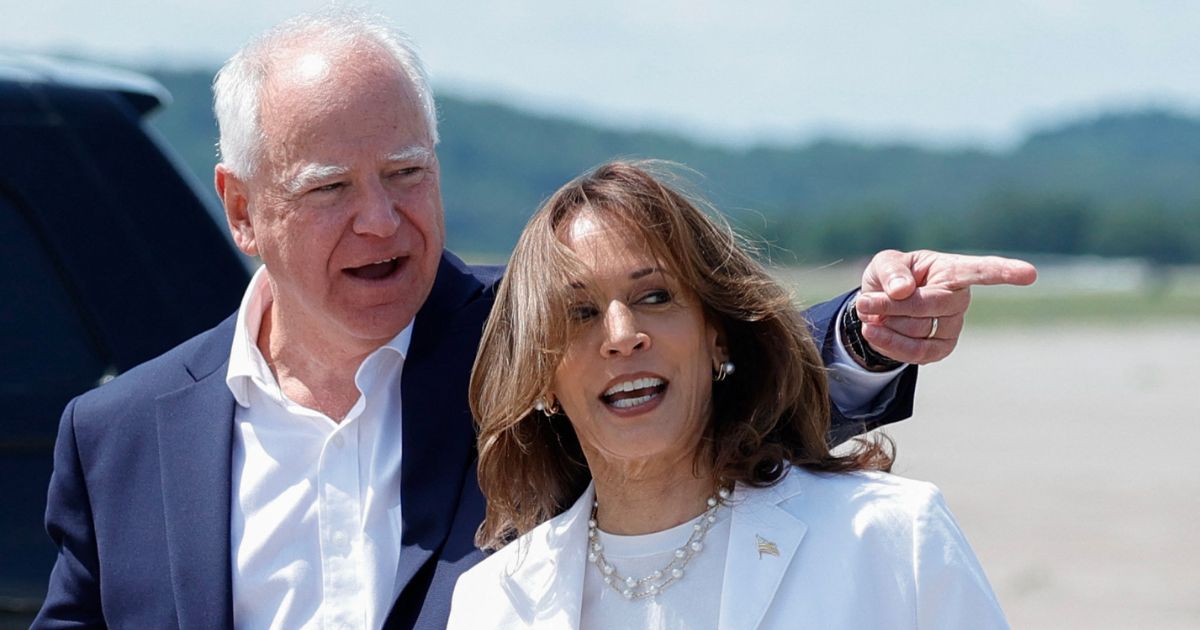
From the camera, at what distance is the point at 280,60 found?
307 centimetres

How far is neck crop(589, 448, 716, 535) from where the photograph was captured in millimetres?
2602

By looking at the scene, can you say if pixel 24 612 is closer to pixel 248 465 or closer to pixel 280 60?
pixel 248 465

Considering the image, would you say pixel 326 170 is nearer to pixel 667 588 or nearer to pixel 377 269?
pixel 377 269

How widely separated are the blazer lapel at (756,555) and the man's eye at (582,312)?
41 centimetres

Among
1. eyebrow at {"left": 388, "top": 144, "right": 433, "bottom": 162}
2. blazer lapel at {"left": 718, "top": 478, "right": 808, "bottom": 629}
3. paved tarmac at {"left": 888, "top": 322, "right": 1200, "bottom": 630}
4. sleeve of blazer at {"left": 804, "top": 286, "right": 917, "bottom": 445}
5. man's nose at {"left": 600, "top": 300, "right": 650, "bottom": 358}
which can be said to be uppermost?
eyebrow at {"left": 388, "top": 144, "right": 433, "bottom": 162}

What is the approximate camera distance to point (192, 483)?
2973mm

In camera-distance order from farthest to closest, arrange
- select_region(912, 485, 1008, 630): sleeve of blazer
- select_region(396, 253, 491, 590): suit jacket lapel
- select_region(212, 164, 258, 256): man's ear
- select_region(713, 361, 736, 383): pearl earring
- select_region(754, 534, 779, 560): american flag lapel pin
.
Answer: select_region(212, 164, 258, 256): man's ear → select_region(396, 253, 491, 590): suit jacket lapel → select_region(713, 361, 736, 383): pearl earring → select_region(754, 534, 779, 560): american flag lapel pin → select_region(912, 485, 1008, 630): sleeve of blazer

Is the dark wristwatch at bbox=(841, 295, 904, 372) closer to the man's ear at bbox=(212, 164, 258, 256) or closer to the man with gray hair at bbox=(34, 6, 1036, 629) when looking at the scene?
the man with gray hair at bbox=(34, 6, 1036, 629)

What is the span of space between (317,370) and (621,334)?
3.00ft

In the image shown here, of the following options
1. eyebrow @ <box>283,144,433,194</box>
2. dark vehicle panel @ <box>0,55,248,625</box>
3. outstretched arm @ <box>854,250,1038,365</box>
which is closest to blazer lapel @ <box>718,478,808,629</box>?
outstretched arm @ <box>854,250,1038,365</box>

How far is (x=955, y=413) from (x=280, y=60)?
1902cm

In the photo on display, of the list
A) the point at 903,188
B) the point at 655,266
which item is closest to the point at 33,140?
the point at 655,266

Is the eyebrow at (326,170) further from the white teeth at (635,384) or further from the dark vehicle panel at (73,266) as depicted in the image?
the white teeth at (635,384)

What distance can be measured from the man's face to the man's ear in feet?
0.56
